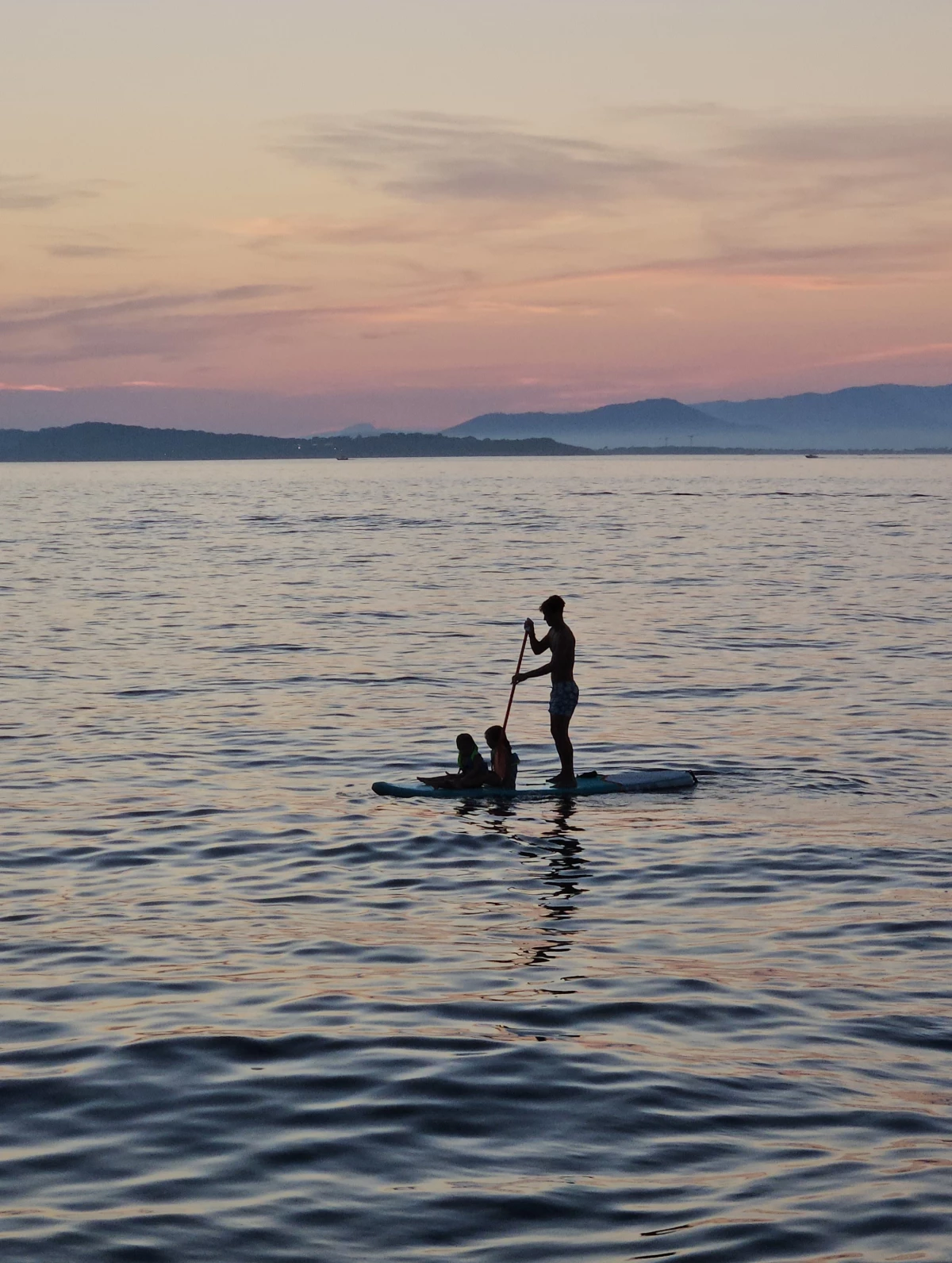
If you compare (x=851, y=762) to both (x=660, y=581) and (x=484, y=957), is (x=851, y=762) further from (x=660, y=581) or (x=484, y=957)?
(x=660, y=581)

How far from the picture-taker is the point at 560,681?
1967cm

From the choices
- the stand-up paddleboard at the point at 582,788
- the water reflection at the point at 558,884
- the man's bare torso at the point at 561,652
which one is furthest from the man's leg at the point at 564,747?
the man's bare torso at the point at 561,652

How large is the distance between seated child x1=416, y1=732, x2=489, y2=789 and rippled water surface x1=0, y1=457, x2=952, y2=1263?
1.59 feet

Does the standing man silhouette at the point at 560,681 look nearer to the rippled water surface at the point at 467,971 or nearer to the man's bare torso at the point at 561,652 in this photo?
the man's bare torso at the point at 561,652

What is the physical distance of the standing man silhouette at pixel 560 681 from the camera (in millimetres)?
19297

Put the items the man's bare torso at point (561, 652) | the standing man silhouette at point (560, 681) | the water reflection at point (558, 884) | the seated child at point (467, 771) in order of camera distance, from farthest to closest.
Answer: the man's bare torso at point (561, 652) < the standing man silhouette at point (560, 681) < the seated child at point (467, 771) < the water reflection at point (558, 884)

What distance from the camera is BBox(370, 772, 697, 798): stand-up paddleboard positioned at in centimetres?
1898

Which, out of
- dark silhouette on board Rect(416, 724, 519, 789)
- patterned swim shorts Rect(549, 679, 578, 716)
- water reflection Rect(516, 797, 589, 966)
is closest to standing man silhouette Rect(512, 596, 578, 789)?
patterned swim shorts Rect(549, 679, 578, 716)

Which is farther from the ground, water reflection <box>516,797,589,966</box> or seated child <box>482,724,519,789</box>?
seated child <box>482,724,519,789</box>

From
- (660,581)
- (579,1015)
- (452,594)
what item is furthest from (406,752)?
(660,581)

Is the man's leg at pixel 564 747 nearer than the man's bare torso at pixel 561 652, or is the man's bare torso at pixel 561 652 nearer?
the man's leg at pixel 564 747

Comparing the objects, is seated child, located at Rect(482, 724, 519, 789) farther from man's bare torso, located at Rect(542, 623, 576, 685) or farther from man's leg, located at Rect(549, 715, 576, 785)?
man's bare torso, located at Rect(542, 623, 576, 685)

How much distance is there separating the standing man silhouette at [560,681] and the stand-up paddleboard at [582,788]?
6.5 inches

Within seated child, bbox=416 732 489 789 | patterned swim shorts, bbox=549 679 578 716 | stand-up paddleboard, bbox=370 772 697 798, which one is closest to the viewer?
stand-up paddleboard, bbox=370 772 697 798
